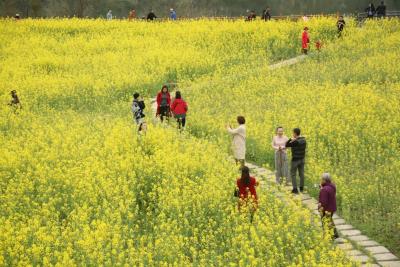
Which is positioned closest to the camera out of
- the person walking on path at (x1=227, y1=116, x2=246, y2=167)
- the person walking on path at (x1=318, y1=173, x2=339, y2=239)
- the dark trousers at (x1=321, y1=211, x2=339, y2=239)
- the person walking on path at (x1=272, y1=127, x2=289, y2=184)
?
the dark trousers at (x1=321, y1=211, x2=339, y2=239)

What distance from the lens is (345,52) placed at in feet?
105

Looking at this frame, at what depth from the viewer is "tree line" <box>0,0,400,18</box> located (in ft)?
175

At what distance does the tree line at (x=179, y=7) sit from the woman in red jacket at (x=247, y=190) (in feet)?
142

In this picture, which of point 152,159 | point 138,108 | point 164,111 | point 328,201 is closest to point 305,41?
point 164,111

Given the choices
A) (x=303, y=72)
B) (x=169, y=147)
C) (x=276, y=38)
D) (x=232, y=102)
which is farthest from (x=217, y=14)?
(x=169, y=147)

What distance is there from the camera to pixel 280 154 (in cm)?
1467

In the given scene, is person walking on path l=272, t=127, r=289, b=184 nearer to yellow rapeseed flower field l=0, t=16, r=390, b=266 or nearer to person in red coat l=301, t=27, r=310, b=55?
yellow rapeseed flower field l=0, t=16, r=390, b=266

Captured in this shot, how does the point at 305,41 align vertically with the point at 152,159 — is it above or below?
→ above

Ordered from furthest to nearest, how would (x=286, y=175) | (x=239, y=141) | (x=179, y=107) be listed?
(x=179, y=107), (x=239, y=141), (x=286, y=175)

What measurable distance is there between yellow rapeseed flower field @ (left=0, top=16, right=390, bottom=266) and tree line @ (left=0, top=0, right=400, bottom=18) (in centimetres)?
1835

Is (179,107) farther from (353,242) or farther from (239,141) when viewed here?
(353,242)

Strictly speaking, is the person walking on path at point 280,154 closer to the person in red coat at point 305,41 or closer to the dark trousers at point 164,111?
the dark trousers at point 164,111

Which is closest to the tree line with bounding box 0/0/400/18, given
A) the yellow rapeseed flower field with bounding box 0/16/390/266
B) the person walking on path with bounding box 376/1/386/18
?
the person walking on path with bounding box 376/1/386/18

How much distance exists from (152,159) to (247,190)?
4223 mm
